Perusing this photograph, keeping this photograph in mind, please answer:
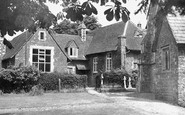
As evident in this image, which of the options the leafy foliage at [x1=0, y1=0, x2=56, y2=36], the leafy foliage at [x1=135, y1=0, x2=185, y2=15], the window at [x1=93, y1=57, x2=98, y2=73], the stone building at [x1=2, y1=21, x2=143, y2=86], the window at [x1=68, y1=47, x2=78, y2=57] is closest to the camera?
the leafy foliage at [x1=135, y1=0, x2=185, y2=15]

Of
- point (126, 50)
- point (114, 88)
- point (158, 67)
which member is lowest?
point (114, 88)

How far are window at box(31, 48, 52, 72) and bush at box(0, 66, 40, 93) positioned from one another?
228 inches

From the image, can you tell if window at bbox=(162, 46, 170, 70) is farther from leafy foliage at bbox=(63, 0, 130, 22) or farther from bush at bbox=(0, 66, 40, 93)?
leafy foliage at bbox=(63, 0, 130, 22)

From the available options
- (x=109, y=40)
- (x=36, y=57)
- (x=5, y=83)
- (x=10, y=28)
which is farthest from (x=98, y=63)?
(x=10, y=28)

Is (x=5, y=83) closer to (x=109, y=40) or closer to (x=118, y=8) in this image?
(x=109, y=40)

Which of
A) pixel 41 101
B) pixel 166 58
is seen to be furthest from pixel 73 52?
pixel 166 58

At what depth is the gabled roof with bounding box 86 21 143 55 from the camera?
33.4 metres

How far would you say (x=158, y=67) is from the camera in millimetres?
17344

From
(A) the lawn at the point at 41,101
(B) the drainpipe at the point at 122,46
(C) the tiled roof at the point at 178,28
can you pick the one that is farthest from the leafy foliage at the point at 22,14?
(B) the drainpipe at the point at 122,46

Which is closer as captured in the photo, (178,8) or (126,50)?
(178,8)

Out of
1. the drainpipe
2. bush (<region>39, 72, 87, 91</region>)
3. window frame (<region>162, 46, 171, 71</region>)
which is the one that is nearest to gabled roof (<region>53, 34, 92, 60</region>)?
the drainpipe

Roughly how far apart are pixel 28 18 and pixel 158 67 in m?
13.3

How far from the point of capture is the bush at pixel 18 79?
22.7m

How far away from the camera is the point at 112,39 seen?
114ft
